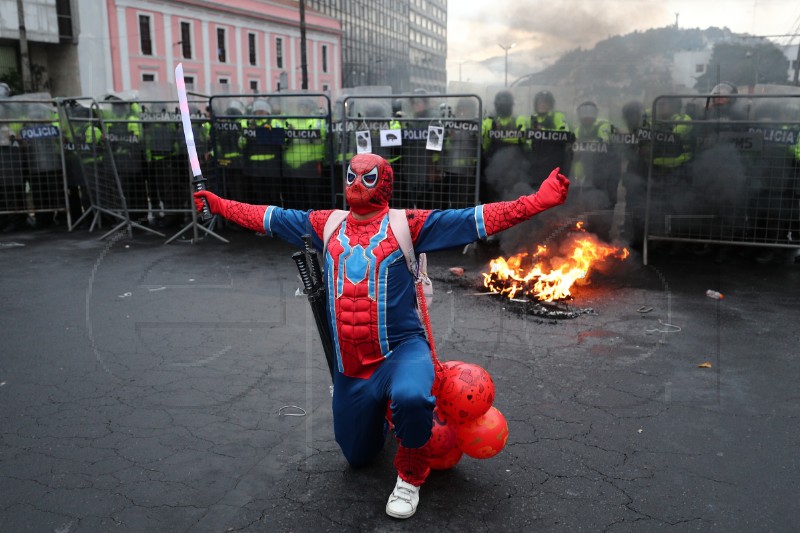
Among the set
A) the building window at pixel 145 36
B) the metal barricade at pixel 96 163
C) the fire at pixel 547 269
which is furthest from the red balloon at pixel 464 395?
the building window at pixel 145 36

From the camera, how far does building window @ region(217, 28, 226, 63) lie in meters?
48.0

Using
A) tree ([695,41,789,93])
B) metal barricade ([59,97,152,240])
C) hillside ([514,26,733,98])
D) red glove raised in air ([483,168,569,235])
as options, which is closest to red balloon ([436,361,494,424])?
red glove raised in air ([483,168,569,235])

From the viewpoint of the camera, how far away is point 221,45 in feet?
159

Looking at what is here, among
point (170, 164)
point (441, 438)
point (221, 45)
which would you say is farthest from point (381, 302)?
point (221, 45)

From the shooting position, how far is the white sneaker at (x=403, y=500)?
3199mm

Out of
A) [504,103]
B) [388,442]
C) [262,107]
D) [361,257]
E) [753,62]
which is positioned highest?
[753,62]

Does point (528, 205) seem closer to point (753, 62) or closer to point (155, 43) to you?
point (753, 62)

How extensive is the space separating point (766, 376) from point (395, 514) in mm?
3287

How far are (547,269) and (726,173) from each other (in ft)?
10.2

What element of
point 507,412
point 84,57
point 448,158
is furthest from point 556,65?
point 84,57

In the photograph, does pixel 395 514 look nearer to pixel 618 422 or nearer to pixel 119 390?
pixel 618 422

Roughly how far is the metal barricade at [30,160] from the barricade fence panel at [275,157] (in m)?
2.66

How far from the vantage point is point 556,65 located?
12453 mm

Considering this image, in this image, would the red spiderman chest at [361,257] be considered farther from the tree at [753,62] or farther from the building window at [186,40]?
the building window at [186,40]
